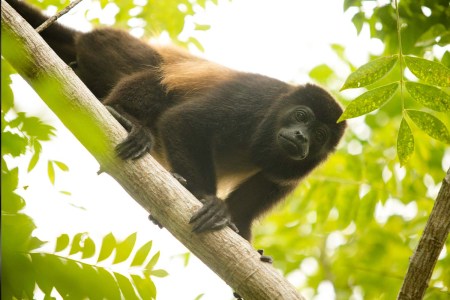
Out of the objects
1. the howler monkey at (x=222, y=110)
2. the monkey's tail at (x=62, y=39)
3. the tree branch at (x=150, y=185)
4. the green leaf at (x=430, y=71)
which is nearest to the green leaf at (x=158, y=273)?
the tree branch at (x=150, y=185)

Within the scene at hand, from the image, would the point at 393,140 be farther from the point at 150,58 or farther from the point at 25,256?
the point at 25,256

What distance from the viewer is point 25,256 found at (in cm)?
203

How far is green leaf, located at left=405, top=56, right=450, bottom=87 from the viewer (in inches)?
120

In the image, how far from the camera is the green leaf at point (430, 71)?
120 inches

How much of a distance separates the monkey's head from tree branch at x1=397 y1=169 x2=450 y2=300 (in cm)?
227

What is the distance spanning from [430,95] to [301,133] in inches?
91.7

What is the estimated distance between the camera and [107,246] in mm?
2834

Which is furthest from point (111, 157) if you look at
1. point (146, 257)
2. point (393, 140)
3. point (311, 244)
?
point (311, 244)

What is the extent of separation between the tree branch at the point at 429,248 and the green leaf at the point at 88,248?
1.71 m

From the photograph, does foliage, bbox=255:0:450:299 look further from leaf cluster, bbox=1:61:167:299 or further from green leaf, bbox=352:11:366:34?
leaf cluster, bbox=1:61:167:299

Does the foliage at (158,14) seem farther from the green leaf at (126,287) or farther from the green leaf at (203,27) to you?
the green leaf at (126,287)

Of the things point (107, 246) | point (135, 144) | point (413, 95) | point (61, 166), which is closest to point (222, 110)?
Answer: point (135, 144)

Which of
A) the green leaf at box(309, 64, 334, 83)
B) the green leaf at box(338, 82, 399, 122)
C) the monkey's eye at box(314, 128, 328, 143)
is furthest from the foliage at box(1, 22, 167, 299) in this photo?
the green leaf at box(309, 64, 334, 83)

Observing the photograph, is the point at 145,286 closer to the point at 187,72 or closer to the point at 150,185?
the point at 150,185
